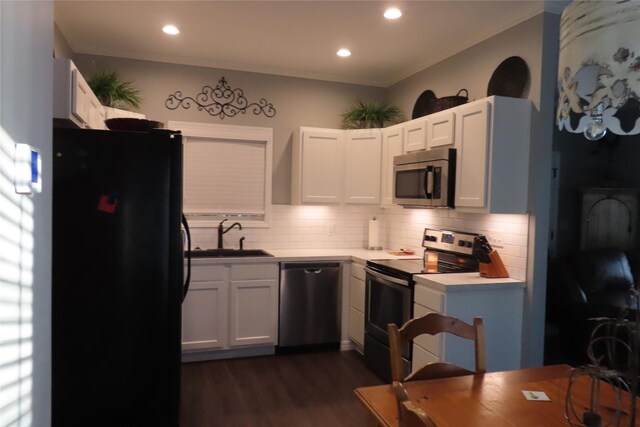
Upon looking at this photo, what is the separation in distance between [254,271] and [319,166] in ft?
4.06

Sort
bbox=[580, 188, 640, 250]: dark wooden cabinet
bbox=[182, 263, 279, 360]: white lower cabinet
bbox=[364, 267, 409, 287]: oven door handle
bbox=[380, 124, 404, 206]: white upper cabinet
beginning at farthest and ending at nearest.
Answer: bbox=[580, 188, 640, 250]: dark wooden cabinet < bbox=[380, 124, 404, 206]: white upper cabinet < bbox=[182, 263, 279, 360]: white lower cabinet < bbox=[364, 267, 409, 287]: oven door handle

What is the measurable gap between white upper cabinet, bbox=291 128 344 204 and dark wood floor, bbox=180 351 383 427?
1537 millimetres

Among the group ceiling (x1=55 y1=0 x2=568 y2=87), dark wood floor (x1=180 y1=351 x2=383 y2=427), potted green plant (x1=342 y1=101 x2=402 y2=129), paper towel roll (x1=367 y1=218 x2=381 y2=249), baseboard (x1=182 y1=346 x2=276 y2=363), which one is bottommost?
dark wood floor (x1=180 y1=351 x2=383 y2=427)

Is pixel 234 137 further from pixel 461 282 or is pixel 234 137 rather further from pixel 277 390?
pixel 461 282

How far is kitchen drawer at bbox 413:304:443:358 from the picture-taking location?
9.81 feet

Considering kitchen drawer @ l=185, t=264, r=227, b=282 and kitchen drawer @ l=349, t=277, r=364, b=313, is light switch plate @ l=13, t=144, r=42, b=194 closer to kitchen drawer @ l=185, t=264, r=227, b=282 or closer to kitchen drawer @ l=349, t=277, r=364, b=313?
kitchen drawer @ l=185, t=264, r=227, b=282

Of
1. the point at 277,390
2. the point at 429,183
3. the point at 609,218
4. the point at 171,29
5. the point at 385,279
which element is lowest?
the point at 277,390

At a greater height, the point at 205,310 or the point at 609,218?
the point at 609,218

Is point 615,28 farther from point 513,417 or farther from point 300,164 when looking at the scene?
point 300,164

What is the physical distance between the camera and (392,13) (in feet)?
10.5

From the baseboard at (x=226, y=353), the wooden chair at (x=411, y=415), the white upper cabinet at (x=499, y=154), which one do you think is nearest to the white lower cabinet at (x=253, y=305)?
the baseboard at (x=226, y=353)

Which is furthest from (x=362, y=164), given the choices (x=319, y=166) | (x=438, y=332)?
(x=438, y=332)

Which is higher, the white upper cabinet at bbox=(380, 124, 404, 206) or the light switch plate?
the white upper cabinet at bbox=(380, 124, 404, 206)

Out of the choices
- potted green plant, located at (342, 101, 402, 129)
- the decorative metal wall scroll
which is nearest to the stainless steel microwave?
potted green plant, located at (342, 101, 402, 129)
